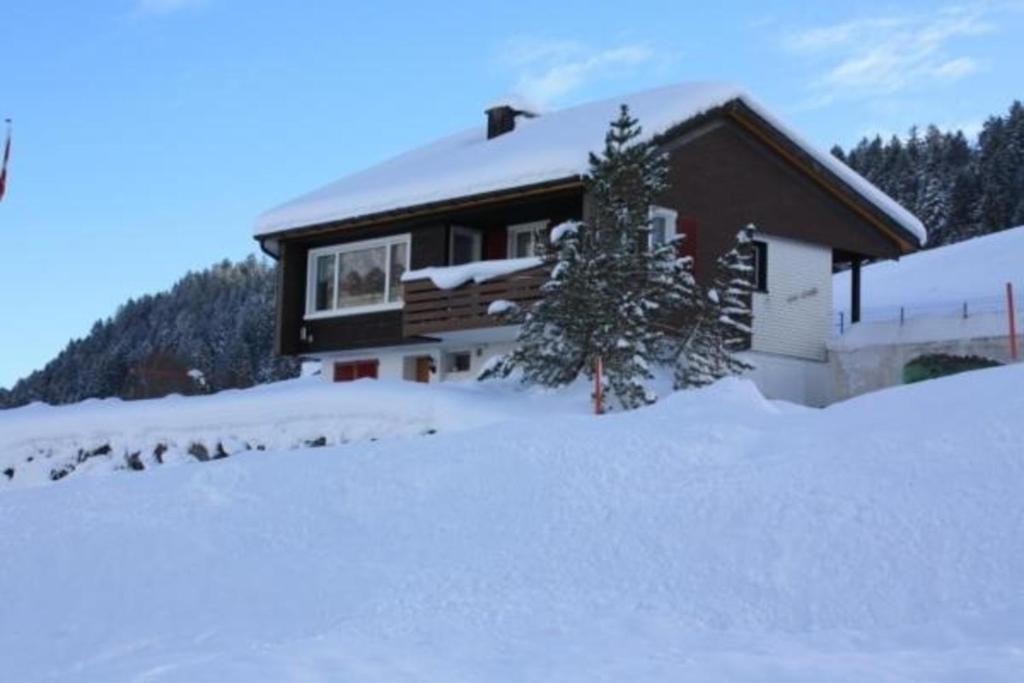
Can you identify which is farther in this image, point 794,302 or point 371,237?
point 371,237

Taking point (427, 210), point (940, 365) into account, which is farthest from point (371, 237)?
point (940, 365)

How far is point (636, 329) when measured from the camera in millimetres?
17656

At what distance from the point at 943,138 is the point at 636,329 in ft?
195

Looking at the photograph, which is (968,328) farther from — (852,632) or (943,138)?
(943,138)

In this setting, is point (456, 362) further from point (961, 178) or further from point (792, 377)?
point (961, 178)

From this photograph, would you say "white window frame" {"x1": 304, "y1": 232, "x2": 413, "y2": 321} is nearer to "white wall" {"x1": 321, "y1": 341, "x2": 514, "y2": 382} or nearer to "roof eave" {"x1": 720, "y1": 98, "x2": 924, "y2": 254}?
"white wall" {"x1": 321, "y1": 341, "x2": 514, "y2": 382}

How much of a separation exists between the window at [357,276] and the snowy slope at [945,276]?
11481 mm

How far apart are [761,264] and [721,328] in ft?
→ 15.1

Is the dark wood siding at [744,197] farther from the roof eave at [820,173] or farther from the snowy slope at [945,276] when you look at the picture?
the snowy slope at [945,276]

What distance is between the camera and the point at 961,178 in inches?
2432

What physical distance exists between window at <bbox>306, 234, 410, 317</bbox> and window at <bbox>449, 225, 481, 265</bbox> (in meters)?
0.95

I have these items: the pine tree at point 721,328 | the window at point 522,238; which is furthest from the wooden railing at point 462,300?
the pine tree at point 721,328

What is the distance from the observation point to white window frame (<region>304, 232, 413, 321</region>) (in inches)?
968

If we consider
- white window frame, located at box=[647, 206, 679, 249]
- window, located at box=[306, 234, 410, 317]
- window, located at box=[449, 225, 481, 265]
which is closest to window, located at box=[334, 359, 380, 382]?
window, located at box=[306, 234, 410, 317]
